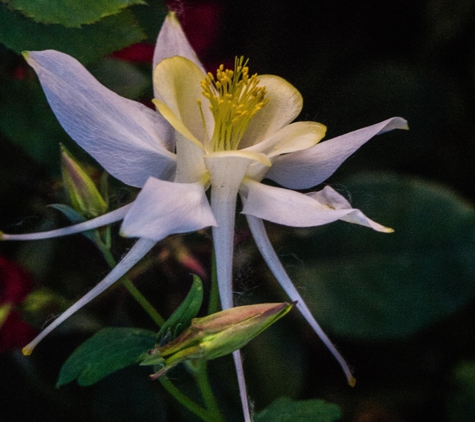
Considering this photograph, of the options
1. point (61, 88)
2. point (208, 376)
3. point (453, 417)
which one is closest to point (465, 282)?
point (453, 417)

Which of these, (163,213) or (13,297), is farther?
(13,297)

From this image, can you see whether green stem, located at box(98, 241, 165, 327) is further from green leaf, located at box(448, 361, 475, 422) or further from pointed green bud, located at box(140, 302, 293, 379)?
green leaf, located at box(448, 361, 475, 422)

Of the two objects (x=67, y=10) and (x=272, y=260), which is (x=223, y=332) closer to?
(x=272, y=260)

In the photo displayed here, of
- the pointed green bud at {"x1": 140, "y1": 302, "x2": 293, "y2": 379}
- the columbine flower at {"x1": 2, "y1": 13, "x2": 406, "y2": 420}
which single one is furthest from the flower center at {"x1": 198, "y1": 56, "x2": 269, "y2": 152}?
the pointed green bud at {"x1": 140, "y1": 302, "x2": 293, "y2": 379}

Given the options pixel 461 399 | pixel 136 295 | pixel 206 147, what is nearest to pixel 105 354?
pixel 136 295

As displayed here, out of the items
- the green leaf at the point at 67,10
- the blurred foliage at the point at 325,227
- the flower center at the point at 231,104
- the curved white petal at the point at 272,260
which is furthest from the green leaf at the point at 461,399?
the green leaf at the point at 67,10

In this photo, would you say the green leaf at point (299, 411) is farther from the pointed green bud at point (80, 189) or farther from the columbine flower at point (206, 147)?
the pointed green bud at point (80, 189)

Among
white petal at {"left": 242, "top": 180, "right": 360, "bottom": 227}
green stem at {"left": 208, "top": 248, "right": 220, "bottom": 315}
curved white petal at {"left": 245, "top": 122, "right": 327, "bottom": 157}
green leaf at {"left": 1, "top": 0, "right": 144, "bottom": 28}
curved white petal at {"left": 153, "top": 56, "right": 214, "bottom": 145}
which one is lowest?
green stem at {"left": 208, "top": 248, "right": 220, "bottom": 315}
